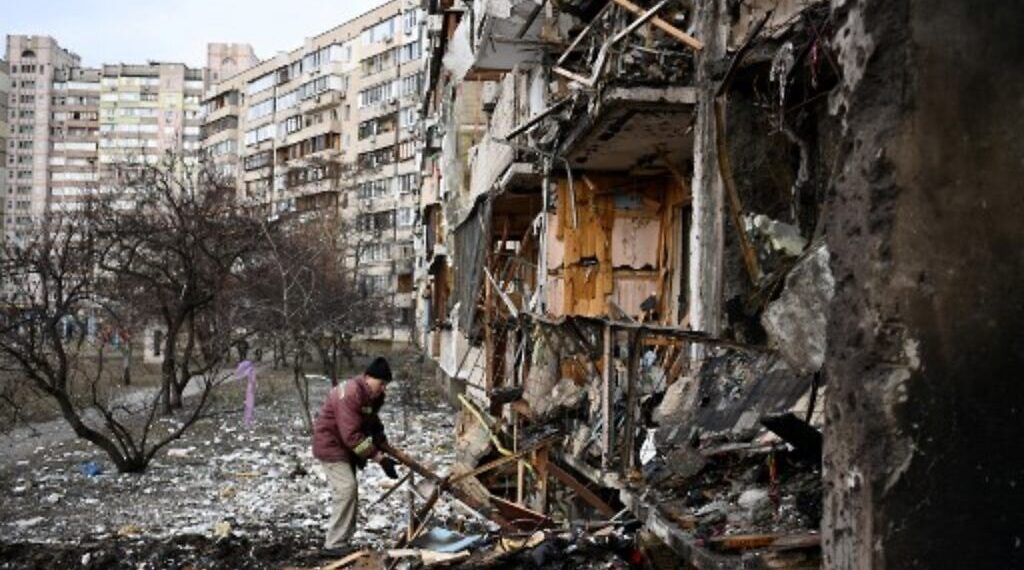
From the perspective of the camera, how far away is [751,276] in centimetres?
704

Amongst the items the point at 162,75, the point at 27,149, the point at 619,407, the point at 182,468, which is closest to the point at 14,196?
the point at 27,149

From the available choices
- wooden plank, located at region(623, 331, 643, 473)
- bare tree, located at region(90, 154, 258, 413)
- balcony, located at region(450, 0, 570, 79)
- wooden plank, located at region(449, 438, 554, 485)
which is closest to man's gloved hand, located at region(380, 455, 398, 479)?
wooden plank, located at region(449, 438, 554, 485)

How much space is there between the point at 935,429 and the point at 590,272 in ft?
28.6

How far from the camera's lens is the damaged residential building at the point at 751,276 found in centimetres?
285

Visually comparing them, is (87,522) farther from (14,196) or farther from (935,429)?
(14,196)

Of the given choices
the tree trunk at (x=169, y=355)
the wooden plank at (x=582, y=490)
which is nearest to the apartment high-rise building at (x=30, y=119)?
Answer: the tree trunk at (x=169, y=355)

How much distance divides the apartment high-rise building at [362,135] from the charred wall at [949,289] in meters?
44.8

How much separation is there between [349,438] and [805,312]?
14.2 ft

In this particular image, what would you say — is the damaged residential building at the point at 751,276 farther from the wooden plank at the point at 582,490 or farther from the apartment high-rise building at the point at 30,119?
the apartment high-rise building at the point at 30,119

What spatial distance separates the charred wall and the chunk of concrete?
1398 mm

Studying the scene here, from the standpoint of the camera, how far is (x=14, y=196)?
110938 mm

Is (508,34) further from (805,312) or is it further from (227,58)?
(227,58)

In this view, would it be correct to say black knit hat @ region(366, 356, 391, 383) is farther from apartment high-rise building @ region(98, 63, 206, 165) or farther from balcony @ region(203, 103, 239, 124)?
apartment high-rise building @ region(98, 63, 206, 165)

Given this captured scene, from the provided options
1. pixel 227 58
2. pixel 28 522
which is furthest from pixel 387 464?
pixel 227 58
